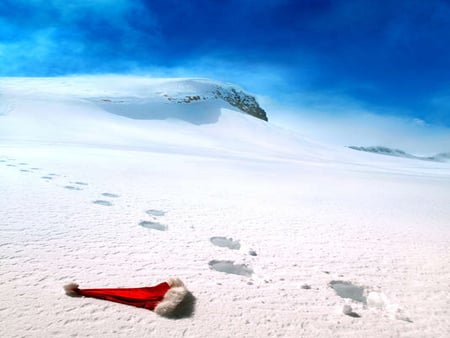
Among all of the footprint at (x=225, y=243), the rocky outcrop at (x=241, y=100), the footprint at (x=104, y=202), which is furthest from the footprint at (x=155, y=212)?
the rocky outcrop at (x=241, y=100)

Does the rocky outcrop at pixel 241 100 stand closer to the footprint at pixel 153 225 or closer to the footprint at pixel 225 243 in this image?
the footprint at pixel 153 225

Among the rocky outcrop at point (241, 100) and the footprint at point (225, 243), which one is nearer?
the footprint at point (225, 243)

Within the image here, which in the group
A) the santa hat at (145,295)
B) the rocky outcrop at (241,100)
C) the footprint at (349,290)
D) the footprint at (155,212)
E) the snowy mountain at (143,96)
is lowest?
the footprint at (155,212)

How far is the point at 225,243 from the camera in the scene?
104 inches

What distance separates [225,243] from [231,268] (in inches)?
20.3

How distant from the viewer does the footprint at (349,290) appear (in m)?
1.86

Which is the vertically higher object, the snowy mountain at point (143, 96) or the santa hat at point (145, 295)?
the snowy mountain at point (143, 96)

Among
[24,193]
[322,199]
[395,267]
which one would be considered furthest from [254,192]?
[24,193]

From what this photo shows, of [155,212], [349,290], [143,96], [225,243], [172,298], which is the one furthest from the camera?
[143,96]

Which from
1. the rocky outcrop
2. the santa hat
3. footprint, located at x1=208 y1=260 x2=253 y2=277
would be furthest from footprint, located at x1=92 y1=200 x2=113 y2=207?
the rocky outcrop

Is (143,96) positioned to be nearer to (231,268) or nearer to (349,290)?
(231,268)

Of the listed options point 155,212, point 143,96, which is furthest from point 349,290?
point 143,96

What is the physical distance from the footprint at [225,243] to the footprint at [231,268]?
335 millimetres

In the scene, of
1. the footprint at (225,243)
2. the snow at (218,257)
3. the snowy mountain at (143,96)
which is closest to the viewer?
the snow at (218,257)
